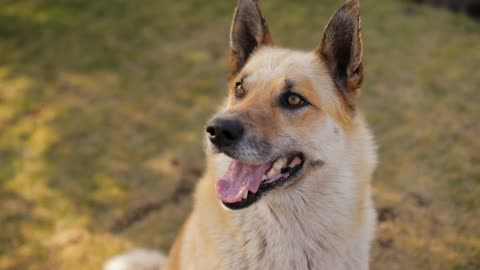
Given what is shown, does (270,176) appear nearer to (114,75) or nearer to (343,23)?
(343,23)

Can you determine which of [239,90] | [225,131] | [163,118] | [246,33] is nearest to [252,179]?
[225,131]

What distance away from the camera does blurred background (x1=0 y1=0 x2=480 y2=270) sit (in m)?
4.29

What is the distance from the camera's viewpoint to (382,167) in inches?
187

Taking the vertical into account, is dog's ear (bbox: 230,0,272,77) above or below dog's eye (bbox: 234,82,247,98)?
above

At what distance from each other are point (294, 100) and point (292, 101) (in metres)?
0.01

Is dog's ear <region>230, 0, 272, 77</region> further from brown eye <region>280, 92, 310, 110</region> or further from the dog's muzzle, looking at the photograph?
the dog's muzzle

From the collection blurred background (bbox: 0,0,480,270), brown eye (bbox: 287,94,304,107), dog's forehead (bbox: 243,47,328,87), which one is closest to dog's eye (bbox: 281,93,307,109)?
brown eye (bbox: 287,94,304,107)

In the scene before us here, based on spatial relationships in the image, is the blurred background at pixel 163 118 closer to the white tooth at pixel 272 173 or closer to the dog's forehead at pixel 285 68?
the white tooth at pixel 272 173

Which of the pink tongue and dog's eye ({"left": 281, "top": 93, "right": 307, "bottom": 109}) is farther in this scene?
dog's eye ({"left": 281, "top": 93, "right": 307, "bottom": 109})

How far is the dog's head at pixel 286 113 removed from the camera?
243 cm

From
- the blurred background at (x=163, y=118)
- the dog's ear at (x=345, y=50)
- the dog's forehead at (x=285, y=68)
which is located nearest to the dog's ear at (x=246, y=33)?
the dog's forehead at (x=285, y=68)

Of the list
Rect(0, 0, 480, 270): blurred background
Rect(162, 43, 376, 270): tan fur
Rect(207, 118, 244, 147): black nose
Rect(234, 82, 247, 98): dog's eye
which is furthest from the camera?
Rect(0, 0, 480, 270): blurred background

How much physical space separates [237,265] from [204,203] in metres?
0.47

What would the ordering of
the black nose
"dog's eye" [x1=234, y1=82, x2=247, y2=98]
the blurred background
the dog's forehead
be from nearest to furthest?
the black nose < the dog's forehead < "dog's eye" [x1=234, y1=82, x2=247, y2=98] < the blurred background
